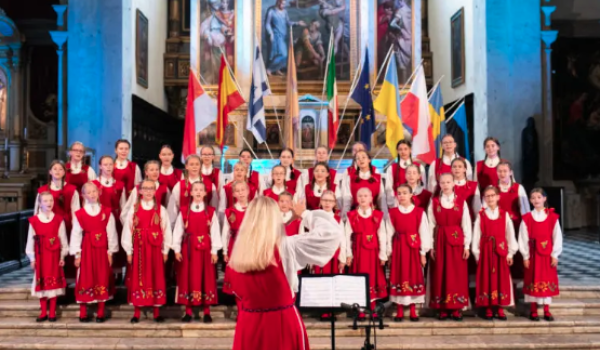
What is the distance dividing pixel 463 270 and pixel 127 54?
7848 millimetres

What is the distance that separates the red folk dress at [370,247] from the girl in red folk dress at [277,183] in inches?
33.8

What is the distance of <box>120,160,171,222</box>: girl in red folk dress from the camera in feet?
21.5

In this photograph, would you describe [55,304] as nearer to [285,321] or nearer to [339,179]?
[339,179]

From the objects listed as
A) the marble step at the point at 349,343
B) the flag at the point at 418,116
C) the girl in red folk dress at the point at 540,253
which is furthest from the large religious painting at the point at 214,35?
the girl in red folk dress at the point at 540,253

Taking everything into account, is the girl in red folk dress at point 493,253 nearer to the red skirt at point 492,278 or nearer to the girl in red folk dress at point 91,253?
the red skirt at point 492,278

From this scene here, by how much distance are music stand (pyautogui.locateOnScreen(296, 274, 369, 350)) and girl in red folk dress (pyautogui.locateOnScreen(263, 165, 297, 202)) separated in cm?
252

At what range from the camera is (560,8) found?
559 inches

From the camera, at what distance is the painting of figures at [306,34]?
46.4 feet

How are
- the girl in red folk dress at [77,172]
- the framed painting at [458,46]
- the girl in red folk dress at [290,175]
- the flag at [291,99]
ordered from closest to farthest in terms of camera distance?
the girl in red folk dress at [77,172]
the girl in red folk dress at [290,175]
the flag at [291,99]
the framed painting at [458,46]

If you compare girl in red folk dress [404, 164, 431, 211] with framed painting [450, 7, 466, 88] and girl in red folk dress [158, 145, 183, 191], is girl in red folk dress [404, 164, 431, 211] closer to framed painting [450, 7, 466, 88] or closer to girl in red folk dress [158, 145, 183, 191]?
girl in red folk dress [158, 145, 183, 191]

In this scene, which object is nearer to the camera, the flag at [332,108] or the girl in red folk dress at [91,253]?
the girl in red folk dress at [91,253]

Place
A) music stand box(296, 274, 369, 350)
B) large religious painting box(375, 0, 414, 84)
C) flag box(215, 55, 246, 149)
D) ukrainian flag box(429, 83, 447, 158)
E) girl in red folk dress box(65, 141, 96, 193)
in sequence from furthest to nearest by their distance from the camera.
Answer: large religious painting box(375, 0, 414, 84)
ukrainian flag box(429, 83, 447, 158)
flag box(215, 55, 246, 149)
girl in red folk dress box(65, 141, 96, 193)
music stand box(296, 274, 369, 350)

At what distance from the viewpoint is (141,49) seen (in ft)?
41.4

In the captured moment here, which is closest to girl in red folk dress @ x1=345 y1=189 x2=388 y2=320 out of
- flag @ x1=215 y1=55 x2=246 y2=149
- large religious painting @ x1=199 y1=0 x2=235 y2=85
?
flag @ x1=215 y1=55 x2=246 y2=149
